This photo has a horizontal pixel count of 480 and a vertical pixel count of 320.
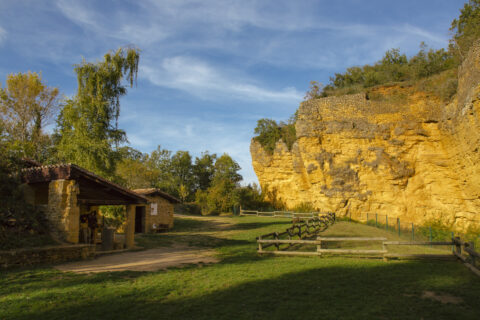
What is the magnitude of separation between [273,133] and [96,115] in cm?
2448

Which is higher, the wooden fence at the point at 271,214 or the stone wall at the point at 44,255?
the stone wall at the point at 44,255

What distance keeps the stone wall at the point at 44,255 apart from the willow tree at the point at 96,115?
10318 mm

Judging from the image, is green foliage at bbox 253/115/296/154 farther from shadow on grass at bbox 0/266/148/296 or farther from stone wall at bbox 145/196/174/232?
shadow on grass at bbox 0/266/148/296

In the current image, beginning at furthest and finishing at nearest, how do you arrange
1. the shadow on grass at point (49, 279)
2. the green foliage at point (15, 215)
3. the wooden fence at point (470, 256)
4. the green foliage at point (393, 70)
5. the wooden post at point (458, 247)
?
1. the green foliage at point (393, 70)
2. the green foliage at point (15, 215)
3. the wooden post at point (458, 247)
4. the wooden fence at point (470, 256)
5. the shadow on grass at point (49, 279)

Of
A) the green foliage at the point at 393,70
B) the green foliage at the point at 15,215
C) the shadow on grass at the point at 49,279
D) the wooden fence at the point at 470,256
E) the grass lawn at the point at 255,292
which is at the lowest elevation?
the shadow on grass at the point at 49,279

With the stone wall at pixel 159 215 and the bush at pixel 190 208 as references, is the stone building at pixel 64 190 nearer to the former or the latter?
the stone wall at pixel 159 215

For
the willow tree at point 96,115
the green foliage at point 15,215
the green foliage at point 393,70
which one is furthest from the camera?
the green foliage at point 393,70

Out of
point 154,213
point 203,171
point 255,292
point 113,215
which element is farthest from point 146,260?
point 203,171

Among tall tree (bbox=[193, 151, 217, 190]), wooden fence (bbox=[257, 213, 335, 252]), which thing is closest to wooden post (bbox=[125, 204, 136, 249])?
wooden fence (bbox=[257, 213, 335, 252])

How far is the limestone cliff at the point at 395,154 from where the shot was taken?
2189cm

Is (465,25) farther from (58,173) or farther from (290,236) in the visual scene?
(58,173)

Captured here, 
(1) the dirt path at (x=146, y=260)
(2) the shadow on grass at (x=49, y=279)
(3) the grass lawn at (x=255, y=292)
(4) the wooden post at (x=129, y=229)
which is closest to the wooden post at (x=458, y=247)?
(3) the grass lawn at (x=255, y=292)

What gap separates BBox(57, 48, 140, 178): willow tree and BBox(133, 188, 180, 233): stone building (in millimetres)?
3131

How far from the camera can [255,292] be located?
6.71m
